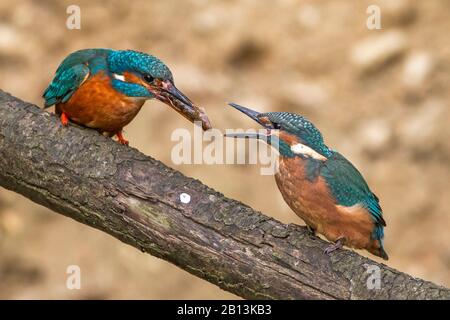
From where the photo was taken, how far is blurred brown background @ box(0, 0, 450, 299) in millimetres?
5848


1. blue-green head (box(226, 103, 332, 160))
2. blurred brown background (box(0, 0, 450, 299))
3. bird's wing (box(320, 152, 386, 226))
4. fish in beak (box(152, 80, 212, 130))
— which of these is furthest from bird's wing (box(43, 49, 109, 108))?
blurred brown background (box(0, 0, 450, 299))

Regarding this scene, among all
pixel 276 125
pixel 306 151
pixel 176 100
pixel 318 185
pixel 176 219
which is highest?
pixel 176 100

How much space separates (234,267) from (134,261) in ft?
9.30

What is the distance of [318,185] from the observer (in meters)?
3.51

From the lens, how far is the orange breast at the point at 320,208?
137 inches

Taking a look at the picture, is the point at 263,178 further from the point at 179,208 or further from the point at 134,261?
the point at 179,208

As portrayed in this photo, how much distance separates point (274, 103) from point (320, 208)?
2.51 m

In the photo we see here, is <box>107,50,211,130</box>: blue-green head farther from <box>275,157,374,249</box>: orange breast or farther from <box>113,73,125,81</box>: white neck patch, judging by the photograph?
<box>275,157,374,249</box>: orange breast

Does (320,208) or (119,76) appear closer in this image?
(320,208)

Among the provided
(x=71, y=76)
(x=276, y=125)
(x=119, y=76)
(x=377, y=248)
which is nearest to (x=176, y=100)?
(x=119, y=76)

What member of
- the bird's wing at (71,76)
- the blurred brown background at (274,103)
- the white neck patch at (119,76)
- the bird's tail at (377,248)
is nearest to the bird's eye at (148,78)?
the white neck patch at (119,76)

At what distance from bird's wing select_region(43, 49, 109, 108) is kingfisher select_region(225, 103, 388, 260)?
0.74 metres

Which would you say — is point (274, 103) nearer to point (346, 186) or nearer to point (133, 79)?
point (133, 79)

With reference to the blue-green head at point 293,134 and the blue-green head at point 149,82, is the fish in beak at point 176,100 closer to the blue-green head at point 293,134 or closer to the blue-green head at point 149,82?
the blue-green head at point 149,82
